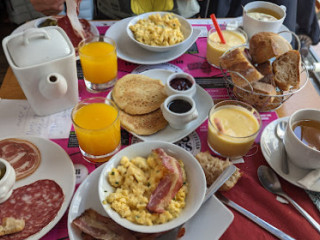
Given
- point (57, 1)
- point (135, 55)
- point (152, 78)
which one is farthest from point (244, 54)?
point (57, 1)

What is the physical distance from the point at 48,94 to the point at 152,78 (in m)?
0.59

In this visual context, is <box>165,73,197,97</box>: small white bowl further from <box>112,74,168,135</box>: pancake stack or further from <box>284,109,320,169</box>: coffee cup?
<box>284,109,320,169</box>: coffee cup

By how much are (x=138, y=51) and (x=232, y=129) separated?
855mm

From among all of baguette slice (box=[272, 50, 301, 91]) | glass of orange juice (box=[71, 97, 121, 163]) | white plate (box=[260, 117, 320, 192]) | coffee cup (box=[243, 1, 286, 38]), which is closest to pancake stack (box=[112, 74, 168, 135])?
glass of orange juice (box=[71, 97, 121, 163])

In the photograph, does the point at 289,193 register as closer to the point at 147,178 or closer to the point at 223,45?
the point at 147,178

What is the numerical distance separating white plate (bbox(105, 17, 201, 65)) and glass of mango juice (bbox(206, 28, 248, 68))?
0.44ft

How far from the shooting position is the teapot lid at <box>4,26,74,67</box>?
1236 millimetres

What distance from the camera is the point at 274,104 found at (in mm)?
1479

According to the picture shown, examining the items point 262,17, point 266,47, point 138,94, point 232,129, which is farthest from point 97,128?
point 262,17

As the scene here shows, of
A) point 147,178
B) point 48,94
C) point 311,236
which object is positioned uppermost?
point 48,94

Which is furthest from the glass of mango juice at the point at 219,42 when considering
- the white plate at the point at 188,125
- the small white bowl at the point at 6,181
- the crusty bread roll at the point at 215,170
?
the small white bowl at the point at 6,181

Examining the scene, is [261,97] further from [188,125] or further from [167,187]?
[167,187]

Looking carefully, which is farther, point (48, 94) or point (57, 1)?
point (57, 1)

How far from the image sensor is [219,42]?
71.0 inches
